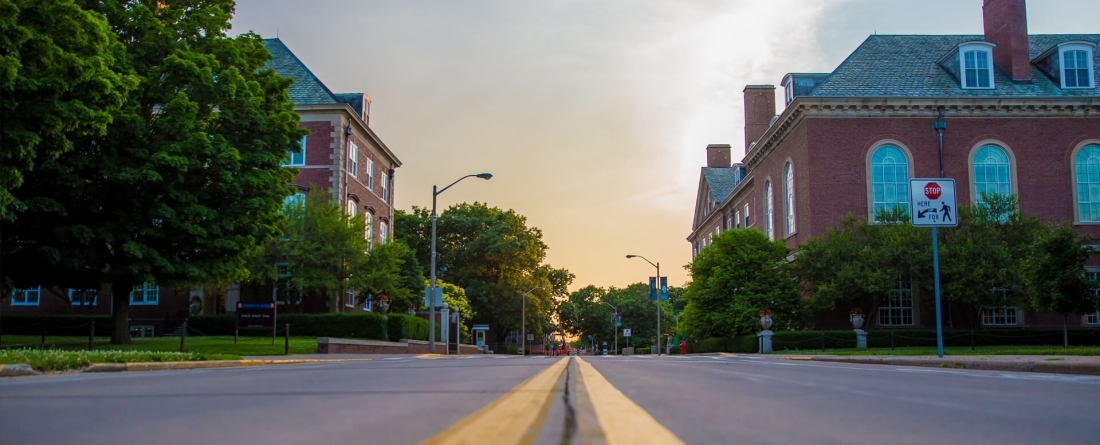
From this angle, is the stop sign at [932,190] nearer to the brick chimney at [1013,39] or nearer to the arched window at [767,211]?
the brick chimney at [1013,39]

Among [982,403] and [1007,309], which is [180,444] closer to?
[982,403]

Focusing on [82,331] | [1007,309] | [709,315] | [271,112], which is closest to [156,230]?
[271,112]

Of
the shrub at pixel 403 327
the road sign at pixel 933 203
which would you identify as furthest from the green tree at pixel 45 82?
the shrub at pixel 403 327

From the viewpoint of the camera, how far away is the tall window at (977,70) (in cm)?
4475

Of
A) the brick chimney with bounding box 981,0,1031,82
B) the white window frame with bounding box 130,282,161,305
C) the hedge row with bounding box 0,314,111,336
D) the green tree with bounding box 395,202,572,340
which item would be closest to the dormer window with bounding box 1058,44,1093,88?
the brick chimney with bounding box 981,0,1031,82

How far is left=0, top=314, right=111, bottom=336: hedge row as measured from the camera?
37.9 metres

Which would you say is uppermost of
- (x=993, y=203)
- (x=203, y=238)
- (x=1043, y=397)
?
(x=993, y=203)

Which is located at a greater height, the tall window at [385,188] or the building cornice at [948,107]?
the building cornice at [948,107]

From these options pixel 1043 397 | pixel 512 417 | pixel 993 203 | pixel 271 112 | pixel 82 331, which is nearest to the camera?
pixel 512 417

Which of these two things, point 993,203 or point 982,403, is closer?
point 982,403

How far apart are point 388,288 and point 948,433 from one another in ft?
129

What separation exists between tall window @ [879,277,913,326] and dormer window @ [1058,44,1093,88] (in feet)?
44.0

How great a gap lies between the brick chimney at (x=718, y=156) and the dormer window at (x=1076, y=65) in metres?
38.5

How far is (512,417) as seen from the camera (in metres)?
4.09
